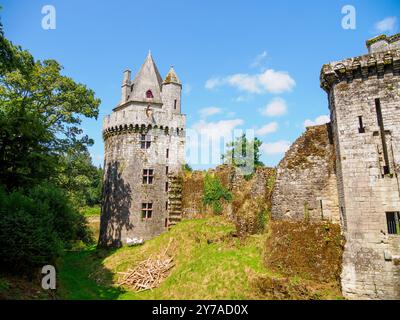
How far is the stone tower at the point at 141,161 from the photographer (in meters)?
25.2

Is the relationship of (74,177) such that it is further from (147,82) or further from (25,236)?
(25,236)

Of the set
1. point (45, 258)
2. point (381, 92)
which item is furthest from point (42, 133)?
point (381, 92)

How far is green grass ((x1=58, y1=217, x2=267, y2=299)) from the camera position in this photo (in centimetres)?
1531

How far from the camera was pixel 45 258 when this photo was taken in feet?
41.2

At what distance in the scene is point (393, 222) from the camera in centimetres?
1225

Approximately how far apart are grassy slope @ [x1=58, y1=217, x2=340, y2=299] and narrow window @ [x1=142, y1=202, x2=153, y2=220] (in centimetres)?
220

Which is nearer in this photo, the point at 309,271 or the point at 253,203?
the point at 309,271

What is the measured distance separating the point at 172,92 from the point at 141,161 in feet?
23.8

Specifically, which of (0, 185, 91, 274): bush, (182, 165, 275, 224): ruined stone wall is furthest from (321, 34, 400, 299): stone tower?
(0, 185, 91, 274): bush

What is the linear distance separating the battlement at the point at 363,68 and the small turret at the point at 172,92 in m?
15.5

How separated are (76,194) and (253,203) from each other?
1526 cm

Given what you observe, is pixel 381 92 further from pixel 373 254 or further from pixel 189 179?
pixel 189 179

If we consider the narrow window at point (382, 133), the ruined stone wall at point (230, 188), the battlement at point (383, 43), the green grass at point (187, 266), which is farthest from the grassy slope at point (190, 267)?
the battlement at point (383, 43)

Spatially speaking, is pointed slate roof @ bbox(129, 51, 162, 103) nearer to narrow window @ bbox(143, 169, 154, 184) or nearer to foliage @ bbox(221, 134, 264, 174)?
narrow window @ bbox(143, 169, 154, 184)
